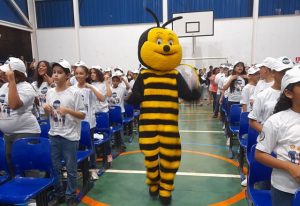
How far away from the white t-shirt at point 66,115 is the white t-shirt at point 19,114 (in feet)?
0.83

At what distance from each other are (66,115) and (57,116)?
0.10m

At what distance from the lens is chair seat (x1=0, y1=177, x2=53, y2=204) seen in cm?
231

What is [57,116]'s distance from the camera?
2.86m

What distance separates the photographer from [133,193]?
3.40 meters

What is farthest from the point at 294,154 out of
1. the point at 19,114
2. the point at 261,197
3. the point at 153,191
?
the point at 19,114

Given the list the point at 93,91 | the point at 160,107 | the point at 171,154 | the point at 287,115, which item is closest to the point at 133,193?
the point at 171,154

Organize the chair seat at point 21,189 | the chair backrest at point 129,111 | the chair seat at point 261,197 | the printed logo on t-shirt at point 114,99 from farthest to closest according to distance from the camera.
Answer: the chair backrest at point 129,111, the printed logo on t-shirt at point 114,99, the chair seat at point 21,189, the chair seat at point 261,197

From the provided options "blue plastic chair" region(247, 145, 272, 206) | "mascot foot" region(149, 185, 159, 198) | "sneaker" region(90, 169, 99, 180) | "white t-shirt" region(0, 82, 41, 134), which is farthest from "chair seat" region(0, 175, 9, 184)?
"blue plastic chair" region(247, 145, 272, 206)

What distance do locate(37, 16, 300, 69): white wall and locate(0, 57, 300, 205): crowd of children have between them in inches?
274

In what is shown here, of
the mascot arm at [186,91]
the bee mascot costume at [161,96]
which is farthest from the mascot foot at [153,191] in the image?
the mascot arm at [186,91]

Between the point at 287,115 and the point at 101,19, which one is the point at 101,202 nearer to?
the point at 287,115

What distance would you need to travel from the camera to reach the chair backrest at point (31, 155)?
8.87ft

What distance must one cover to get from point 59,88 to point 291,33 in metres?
11.5

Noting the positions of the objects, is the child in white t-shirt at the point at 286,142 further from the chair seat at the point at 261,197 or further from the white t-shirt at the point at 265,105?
the white t-shirt at the point at 265,105
